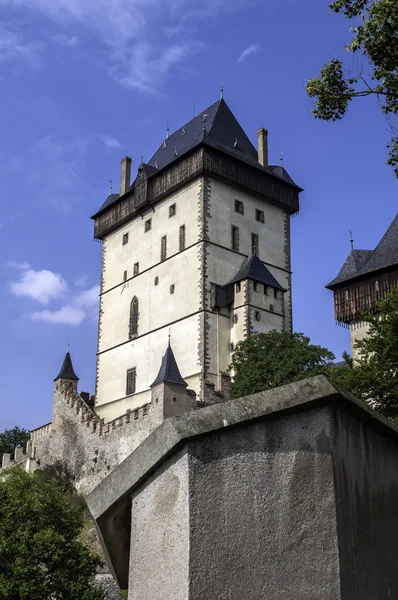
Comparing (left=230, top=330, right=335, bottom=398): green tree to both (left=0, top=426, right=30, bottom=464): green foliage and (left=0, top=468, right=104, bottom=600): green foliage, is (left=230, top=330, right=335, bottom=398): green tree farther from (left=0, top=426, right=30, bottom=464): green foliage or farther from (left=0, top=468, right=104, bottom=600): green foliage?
(left=0, top=426, right=30, bottom=464): green foliage

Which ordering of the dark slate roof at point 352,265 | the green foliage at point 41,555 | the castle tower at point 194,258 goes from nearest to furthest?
the green foliage at point 41,555, the dark slate roof at point 352,265, the castle tower at point 194,258

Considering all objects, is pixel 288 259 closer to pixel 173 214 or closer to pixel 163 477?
pixel 173 214

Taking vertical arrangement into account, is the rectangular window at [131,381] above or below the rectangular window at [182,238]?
below

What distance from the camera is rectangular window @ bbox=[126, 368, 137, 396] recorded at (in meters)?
46.5

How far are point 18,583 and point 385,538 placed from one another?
14.5 m

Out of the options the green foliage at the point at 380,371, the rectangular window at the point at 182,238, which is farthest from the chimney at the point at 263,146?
the green foliage at the point at 380,371

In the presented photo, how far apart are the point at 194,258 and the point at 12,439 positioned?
1075 inches

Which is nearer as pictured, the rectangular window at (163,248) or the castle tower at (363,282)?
the castle tower at (363,282)

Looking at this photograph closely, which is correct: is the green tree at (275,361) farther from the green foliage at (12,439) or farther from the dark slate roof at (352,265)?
the green foliage at (12,439)

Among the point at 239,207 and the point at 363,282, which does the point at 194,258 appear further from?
the point at 363,282

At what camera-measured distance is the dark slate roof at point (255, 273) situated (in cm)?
4353

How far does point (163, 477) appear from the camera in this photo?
3.60m

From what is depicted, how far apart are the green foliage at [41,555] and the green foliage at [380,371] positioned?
823 cm

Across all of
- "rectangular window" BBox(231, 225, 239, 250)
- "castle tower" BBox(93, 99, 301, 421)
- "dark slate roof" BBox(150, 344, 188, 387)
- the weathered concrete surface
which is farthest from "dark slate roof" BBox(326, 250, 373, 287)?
the weathered concrete surface
